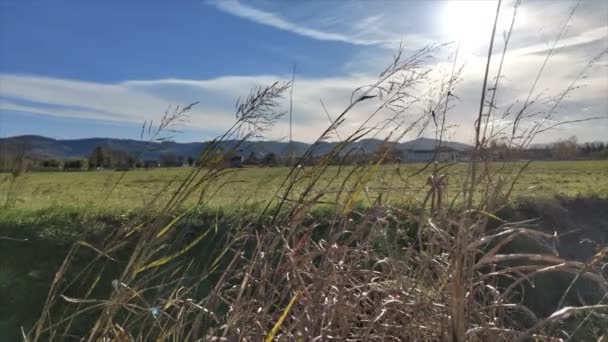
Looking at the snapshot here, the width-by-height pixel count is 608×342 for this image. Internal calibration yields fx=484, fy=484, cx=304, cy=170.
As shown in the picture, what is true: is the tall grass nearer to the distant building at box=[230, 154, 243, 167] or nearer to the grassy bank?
the distant building at box=[230, 154, 243, 167]

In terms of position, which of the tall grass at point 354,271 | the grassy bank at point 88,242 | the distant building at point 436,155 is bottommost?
the grassy bank at point 88,242

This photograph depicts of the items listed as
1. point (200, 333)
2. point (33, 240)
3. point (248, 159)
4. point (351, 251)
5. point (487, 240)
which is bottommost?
point (33, 240)

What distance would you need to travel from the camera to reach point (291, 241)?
205cm

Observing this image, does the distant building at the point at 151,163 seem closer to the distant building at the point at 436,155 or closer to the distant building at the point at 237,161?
the distant building at the point at 237,161

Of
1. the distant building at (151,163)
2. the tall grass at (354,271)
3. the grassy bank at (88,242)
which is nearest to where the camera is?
the tall grass at (354,271)

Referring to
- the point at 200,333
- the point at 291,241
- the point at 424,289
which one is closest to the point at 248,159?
the point at 291,241

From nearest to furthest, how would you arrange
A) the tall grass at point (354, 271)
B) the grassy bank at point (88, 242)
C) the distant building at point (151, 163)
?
1. the tall grass at point (354, 271)
2. the distant building at point (151, 163)
3. the grassy bank at point (88, 242)

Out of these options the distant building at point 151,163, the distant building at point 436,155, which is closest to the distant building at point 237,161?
the distant building at point 151,163

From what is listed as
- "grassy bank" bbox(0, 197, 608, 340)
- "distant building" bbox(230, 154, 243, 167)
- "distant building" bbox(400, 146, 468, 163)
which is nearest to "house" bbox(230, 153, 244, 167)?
"distant building" bbox(230, 154, 243, 167)

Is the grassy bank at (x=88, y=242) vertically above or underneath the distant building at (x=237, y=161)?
underneath

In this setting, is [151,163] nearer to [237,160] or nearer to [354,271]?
[237,160]

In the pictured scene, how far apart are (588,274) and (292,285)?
905mm

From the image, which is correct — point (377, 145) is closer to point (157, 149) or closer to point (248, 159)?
point (248, 159)

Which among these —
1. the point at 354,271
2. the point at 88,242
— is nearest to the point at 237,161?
the point at 354,271
